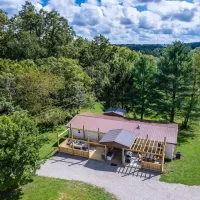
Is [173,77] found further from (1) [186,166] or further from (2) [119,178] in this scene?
(2) [119,178]

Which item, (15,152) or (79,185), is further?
(79,185)

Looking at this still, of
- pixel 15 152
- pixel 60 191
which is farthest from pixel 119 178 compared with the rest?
pixel 15 152

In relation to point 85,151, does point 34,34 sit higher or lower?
higher

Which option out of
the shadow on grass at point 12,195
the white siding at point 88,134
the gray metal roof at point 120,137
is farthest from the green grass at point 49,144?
the gray metal roof at point 120,137

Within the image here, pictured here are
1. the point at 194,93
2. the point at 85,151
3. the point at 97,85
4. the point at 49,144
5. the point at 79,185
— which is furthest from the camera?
the point at 97,85

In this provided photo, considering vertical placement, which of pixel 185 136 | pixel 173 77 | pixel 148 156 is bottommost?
pixel 185 136

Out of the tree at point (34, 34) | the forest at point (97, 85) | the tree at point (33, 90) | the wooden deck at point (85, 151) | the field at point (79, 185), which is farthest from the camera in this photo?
the tree at point (34, 34)

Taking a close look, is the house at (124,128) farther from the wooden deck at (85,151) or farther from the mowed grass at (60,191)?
the mowed grass at (60,191)

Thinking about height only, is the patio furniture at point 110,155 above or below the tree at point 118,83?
below

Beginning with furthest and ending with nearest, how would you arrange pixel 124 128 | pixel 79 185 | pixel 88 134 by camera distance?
pixel 88 134, pixel 124 128, pixel 79 185
